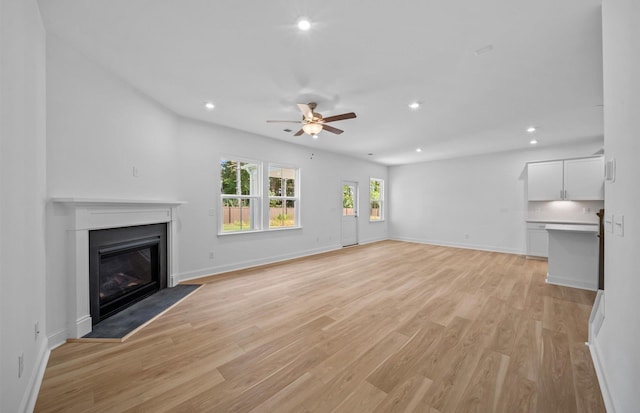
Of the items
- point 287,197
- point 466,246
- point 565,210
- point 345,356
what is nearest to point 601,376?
point 345,356

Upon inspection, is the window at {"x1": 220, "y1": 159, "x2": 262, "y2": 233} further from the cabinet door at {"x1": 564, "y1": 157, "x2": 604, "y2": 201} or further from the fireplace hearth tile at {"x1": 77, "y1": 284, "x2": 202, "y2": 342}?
the cabinet door at {"x1": 564, "y1": 157, "x2": 604, "y2": 201}

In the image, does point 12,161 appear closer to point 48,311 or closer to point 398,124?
point 48,311

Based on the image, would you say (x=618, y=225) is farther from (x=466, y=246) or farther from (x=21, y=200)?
(x=466, y=246)

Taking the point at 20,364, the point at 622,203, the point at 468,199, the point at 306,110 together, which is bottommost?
the point at 20,364

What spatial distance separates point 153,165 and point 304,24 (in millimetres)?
2916

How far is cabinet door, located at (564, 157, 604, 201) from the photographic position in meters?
5.30

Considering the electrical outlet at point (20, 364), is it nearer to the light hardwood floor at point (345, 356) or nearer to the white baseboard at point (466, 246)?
the light hardwood floor at point (345, 356)

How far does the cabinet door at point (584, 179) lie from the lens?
5.30 metres

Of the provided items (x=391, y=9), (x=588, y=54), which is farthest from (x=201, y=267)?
(x=588, y=54)

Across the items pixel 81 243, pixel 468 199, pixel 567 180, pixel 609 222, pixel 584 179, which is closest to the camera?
pixel 609 222

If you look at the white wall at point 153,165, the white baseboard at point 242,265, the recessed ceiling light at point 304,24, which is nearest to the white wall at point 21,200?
the white wall at point 153,165

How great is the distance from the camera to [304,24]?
6.80 feet

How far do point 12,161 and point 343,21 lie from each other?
2.41 metres

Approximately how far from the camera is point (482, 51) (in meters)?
2.43
